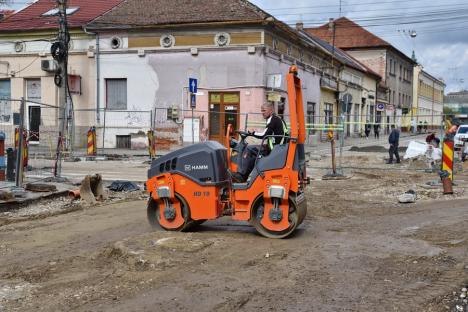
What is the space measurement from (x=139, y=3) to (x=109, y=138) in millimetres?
7455

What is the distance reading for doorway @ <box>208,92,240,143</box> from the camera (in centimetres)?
2698

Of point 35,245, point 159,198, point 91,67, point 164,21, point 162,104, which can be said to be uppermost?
point 164,21

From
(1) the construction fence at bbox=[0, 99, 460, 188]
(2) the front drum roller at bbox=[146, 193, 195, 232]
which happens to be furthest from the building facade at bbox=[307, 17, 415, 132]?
(2) the front drum roller at bbox=[146, 193, 195, 232]

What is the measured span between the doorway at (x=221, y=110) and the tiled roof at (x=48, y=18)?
312 inches

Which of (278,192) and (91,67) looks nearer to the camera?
(278,192)

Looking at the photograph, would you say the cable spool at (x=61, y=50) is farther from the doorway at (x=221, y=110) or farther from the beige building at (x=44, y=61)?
the doorway at (x=221, y=110)

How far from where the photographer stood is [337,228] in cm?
858

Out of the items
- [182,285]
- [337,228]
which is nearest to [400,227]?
[337,228]

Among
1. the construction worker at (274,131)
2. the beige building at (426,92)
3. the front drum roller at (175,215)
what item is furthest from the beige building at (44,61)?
the beige building at (426,92)

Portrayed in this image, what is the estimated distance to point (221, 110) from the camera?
89.9 ft

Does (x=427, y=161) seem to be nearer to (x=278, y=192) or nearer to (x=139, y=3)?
(x=278, y=192)

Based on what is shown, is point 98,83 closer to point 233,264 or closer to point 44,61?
point 44,61

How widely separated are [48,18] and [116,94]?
5.97 m

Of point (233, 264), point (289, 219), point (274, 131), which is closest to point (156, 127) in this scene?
point (274, 131)
